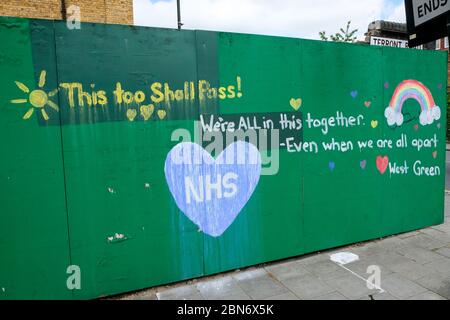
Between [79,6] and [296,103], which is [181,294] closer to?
[296,103]

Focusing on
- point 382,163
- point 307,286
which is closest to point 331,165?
point 382,163

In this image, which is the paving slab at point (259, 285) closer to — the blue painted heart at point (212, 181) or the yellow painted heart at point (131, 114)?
the blue painted heart at point (212, 181)

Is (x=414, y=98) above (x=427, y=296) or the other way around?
above

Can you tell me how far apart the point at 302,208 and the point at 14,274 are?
3.31 m

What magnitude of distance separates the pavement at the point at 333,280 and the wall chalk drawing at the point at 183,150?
16 centimetres

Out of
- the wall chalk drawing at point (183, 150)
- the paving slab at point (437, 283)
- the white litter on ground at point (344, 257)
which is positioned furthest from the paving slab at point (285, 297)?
the paving slab at point (437, 283)

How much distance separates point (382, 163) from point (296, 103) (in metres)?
1.75

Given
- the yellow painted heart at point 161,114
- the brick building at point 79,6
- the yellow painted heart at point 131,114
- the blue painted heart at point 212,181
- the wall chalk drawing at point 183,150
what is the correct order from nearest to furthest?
the wall chalk drawing at point 183,150 < the yellow painted heart at point 131,114 < the yellow painted heart at point 161,114 < the blue painted heart at point 212,181 < the brick building at point 79,6

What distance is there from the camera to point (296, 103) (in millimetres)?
4367

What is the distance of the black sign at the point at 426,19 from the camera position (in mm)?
3345

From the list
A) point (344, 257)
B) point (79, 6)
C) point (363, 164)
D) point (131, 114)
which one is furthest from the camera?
point (79, 6)

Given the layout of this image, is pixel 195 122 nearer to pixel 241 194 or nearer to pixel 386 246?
pixel 241 194

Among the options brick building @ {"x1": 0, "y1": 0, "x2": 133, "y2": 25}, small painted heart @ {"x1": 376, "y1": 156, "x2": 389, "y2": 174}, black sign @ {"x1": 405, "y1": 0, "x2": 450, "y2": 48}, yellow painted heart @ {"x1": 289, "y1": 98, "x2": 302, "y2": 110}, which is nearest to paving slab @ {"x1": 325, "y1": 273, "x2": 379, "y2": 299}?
small painted heart @ {"x1": 376, "y1": 156, "x2": 389, "y2": 174}

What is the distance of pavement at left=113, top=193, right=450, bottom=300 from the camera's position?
3713 mm
